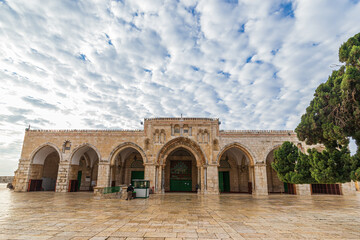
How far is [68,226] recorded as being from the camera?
5.98m

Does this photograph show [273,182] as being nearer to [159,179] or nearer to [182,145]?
[182,145]

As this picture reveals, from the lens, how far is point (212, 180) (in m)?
18.8

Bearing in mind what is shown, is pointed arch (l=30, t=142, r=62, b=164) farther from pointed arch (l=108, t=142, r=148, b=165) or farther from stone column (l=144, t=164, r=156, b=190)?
stone column (l=144, t=164, r=156, b=190)

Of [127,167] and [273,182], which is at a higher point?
[127,167]

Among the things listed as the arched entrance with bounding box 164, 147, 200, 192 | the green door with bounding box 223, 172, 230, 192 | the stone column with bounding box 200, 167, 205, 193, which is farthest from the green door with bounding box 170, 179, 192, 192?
the green door with bounding box 223, 172, 230, 192

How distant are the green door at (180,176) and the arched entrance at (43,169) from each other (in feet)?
40.4

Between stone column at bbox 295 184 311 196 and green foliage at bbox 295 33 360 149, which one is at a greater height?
green foliage at bbox 295 33 360 149

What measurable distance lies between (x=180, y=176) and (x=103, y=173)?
8.42m

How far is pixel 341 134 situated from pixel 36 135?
24204 mm

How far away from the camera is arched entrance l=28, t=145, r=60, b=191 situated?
Answer: 793 inches

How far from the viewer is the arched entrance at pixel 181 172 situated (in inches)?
892

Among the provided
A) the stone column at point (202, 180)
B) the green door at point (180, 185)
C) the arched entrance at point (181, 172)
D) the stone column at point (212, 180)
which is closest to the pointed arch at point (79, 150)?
the arched entrance at point (181, 172)

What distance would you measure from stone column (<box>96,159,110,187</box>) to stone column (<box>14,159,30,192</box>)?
7181mm

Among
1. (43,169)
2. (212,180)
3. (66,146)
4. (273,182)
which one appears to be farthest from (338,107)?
(43,169)
